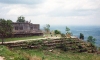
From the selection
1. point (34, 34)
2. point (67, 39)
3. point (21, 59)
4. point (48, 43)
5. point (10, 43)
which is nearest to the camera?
point (21, 59)

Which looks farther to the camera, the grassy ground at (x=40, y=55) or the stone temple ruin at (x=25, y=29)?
the stone temple ruin at (x=25, y=29)

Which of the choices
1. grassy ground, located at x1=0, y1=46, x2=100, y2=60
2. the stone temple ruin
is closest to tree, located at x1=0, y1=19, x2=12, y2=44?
grassy ground, located at x1=0, y1=46, x2=100, y2=60

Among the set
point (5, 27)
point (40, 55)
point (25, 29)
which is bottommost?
point (40, 55)

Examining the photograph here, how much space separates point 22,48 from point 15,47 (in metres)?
1.24

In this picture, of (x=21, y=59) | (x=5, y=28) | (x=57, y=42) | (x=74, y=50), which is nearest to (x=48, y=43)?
(x=57, y=42)

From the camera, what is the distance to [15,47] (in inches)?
1314

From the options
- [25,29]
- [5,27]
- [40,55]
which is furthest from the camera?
[25,29]

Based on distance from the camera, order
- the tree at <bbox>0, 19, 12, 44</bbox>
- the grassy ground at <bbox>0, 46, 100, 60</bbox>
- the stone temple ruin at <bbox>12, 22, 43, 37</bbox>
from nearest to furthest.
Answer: the grassy ground at <bbox>0, 46, 100, 60</bbox> < the tree at <bbox>0, 19, 12, 44</bbox> < the stone temple ruin at <bbox>12, 22, 43, 37</bbox>

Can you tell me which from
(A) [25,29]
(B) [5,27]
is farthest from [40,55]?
(A) [25,29]

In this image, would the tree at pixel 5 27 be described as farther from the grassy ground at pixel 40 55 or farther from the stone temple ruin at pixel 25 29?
the stone temple ruin at pixel 25 29

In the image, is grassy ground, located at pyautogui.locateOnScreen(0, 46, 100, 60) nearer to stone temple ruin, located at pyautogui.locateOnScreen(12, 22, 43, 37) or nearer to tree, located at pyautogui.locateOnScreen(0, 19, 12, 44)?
tree, located at pyautogui.locateOnScreen(0, 19, 12, 44)

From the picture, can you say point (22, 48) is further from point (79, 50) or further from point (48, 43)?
point (79, 50)

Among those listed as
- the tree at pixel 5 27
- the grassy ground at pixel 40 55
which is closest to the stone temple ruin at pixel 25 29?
the tree at pixel 5 27

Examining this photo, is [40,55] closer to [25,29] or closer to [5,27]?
[5,27]
